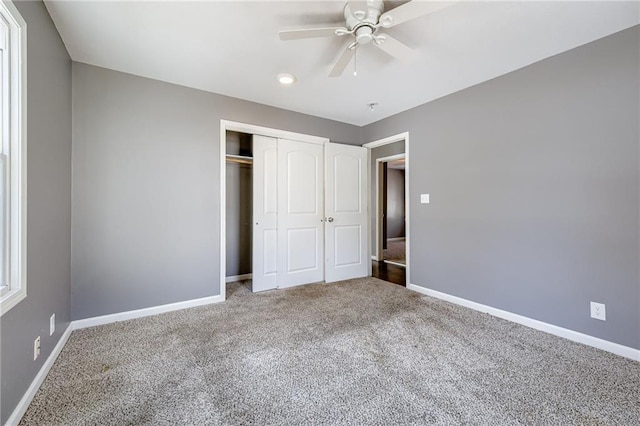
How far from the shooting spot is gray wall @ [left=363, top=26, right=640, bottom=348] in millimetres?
2066

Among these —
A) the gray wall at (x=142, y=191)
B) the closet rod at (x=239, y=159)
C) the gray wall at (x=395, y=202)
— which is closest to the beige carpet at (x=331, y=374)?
the gray wall at (x=142, y=191)

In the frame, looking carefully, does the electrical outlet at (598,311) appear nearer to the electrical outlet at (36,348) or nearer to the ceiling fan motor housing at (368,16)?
the ceiling fan motor housing at (368,16)

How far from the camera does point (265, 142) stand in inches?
143

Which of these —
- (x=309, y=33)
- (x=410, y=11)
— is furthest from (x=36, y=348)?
(x=410, y=11)

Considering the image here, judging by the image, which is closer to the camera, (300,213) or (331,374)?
(331,374)

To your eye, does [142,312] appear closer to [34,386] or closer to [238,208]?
[34,386]

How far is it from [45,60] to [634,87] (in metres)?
4.22

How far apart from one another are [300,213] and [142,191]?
6.31 feet

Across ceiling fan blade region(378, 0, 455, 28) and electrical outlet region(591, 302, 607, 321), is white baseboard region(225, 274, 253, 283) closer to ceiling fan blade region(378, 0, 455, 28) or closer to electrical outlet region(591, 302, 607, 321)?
ceiling fan blade region(378, 0, 455, 28)

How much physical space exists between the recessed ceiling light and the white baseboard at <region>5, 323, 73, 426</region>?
2966 mm

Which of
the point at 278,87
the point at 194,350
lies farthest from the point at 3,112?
the point at 278,87

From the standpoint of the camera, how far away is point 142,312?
9.05ft

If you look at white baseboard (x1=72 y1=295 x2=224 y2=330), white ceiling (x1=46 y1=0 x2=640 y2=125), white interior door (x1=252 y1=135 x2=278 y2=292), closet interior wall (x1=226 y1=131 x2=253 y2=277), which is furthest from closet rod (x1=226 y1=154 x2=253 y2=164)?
white baseboard (x1=72 y1=295 x2=224 y2=330)

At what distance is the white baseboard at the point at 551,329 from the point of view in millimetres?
2046
